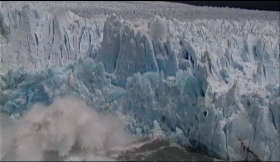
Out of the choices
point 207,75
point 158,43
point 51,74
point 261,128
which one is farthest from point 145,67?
point 261,128

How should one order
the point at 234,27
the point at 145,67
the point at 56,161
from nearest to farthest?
1. the point at 56,161
2. the point at 145,67
3. the point at 234,27

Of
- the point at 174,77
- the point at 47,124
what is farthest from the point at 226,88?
the point at 47,124

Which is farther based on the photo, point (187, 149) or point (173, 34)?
point (173, 34)

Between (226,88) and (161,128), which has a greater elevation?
(226,88)

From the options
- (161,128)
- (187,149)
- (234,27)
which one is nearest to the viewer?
(187,149)

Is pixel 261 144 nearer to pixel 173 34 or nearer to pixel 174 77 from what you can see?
pixel 174 77

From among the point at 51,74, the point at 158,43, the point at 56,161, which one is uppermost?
the point at 158,43

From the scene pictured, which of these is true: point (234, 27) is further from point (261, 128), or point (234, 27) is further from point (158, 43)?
point (261, 128)
